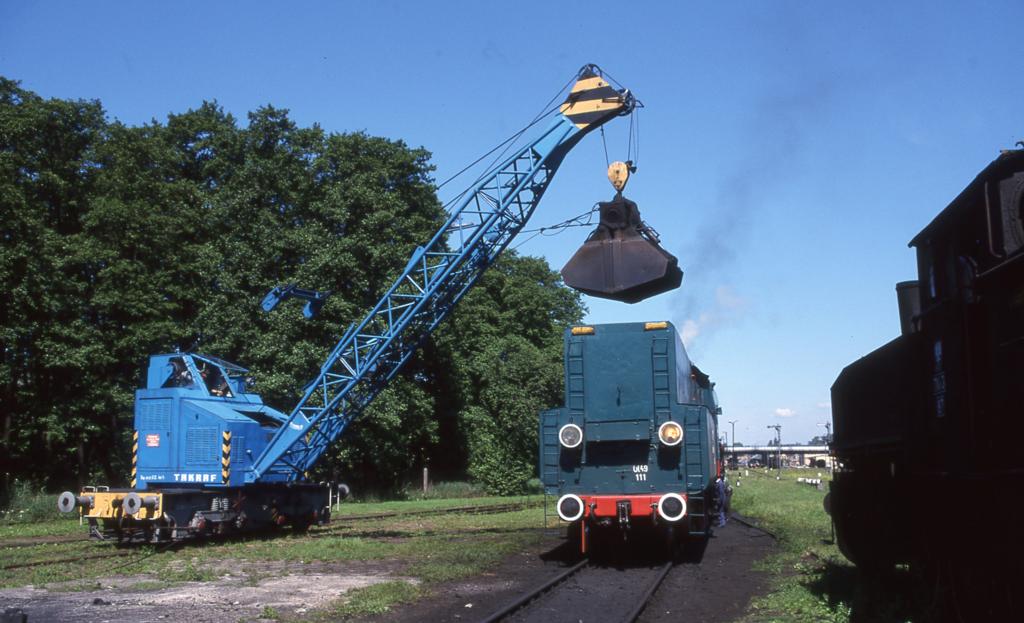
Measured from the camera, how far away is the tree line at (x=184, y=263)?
98.4ft

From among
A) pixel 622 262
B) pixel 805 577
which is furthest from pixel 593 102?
pixel 805 577

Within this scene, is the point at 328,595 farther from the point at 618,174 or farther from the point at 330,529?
the point at 330,529

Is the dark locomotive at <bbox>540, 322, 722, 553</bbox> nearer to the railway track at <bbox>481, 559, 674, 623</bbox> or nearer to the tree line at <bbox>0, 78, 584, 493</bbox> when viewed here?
the railway track at <bbox>481, 559, 674, 623</bbox>

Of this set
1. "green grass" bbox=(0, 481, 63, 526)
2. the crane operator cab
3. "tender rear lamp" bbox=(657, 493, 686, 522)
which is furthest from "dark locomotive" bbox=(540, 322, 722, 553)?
"green grass" bbox=(0, 481, 63, 526)

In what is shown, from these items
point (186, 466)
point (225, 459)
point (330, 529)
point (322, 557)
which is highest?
point (225, 459)

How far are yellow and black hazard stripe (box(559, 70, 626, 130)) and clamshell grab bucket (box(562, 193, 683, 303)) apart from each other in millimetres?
4663

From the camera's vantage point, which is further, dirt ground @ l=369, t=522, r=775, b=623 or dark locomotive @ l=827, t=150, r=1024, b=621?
dirt ground @ l=369, t=522, r=775, b=623

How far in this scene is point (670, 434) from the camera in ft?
44.4

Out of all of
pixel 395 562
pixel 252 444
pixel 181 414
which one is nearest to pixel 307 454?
pixel 252 444

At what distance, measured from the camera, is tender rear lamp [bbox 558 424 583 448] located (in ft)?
45.4

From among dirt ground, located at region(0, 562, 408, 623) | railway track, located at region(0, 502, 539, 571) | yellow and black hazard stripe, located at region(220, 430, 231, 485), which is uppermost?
yellow and black hazard stripe, located at region(220, 430, 231, 485)

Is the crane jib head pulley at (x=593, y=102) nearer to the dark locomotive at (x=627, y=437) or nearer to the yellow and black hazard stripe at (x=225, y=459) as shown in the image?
the dark locomotive at (x=627, y=437)

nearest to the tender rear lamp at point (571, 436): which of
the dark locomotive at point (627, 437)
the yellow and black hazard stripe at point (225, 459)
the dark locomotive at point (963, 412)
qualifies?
the dark locomotive at point (627, 437)

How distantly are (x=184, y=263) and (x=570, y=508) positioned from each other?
26.5 m
